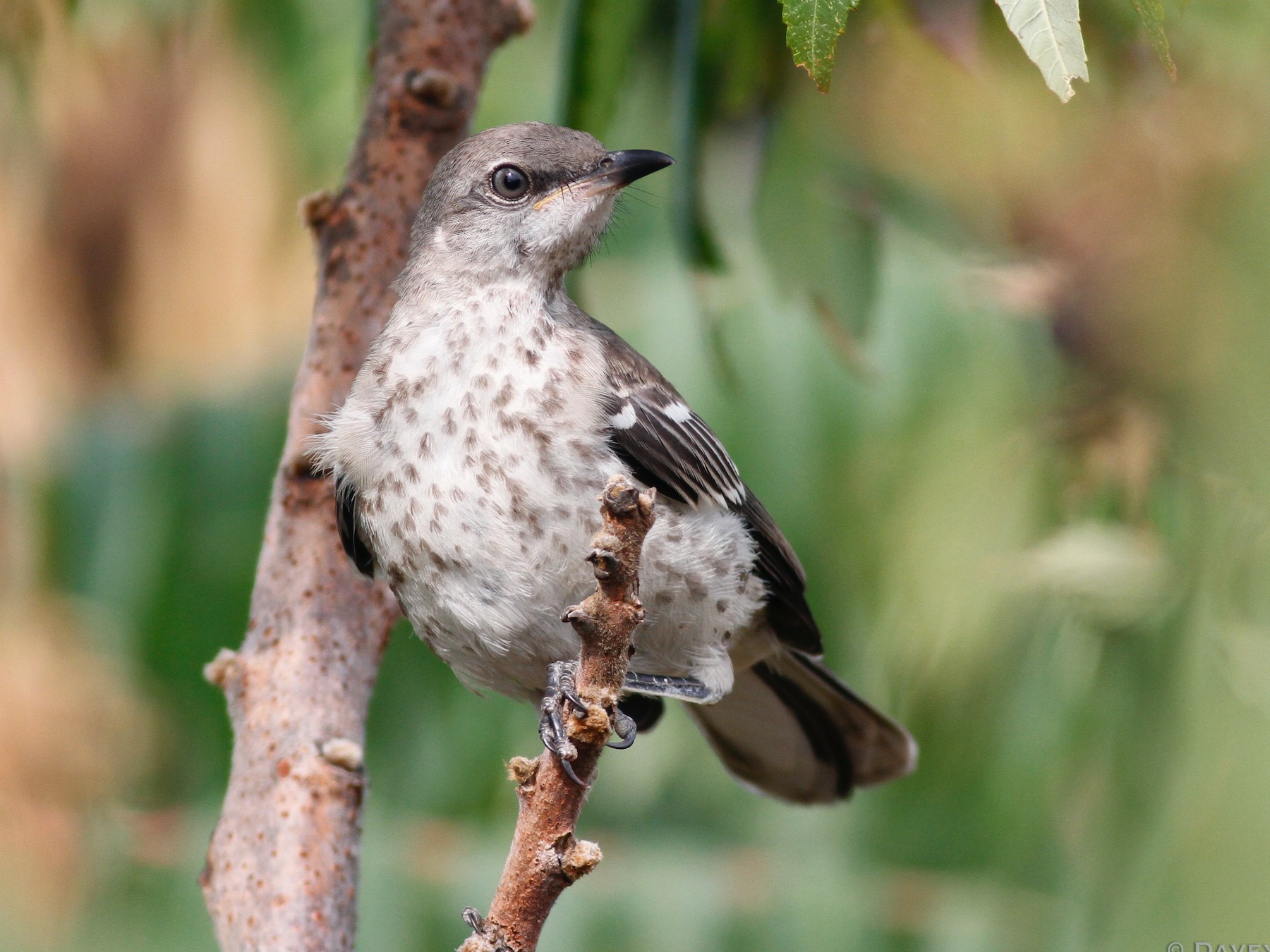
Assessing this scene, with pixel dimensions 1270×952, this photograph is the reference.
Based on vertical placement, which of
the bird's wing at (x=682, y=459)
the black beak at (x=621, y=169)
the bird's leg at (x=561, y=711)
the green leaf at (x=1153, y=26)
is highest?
the black beak at (x=621, y=169)

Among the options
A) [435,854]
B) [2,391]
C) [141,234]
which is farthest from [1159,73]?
[2,391]

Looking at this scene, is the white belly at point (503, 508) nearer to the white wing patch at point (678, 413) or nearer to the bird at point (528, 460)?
the bird at point (528, 460)

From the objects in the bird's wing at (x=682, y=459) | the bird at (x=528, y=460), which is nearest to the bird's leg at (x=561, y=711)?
the bird at (x=528, y=460)

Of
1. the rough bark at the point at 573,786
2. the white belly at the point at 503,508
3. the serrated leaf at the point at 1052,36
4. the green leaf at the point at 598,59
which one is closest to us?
the serrated leaf at the point at 1052,36

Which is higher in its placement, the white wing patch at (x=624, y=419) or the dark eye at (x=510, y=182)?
the dark eye at (x=510, y=182)

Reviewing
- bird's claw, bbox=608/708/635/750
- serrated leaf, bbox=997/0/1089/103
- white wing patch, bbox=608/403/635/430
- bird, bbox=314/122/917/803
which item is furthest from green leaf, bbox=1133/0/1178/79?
bird's claw, bbox=608/708/635/750

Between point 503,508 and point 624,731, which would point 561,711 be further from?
point 503,508

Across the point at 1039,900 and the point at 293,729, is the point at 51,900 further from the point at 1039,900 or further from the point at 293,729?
the point at 1039,900

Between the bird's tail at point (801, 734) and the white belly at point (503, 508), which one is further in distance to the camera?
the bird's tail at point (801, 734)
